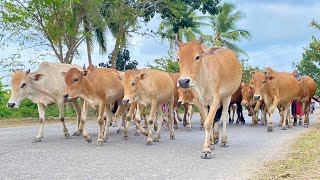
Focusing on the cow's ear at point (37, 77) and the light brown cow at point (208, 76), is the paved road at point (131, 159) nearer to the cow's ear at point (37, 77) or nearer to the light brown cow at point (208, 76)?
the light brown cow at point (208, 76)

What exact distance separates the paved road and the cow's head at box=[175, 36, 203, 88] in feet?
5.04

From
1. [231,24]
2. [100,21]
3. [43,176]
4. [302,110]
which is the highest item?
[231,24]

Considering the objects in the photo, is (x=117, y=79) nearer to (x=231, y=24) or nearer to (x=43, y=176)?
(x=43, y=176)

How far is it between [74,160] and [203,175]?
2.56 metres

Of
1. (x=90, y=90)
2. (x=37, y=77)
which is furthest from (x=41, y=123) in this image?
(x=90, y=90)

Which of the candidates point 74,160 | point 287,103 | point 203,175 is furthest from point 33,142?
point 287,103

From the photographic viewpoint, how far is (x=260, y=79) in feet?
49.6

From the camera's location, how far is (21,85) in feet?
40.0

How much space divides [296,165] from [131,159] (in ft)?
9.21

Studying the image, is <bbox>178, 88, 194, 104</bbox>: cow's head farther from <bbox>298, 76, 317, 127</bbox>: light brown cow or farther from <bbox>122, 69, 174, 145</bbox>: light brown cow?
<bbox>298, 76, 317, 127</bbox>: light brown cow

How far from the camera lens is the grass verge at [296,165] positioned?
655 cm

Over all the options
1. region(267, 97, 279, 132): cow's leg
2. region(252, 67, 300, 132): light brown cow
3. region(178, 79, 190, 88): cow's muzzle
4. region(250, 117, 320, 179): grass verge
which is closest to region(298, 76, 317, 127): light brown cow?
region(252, 67, 300, 132): light brown cow

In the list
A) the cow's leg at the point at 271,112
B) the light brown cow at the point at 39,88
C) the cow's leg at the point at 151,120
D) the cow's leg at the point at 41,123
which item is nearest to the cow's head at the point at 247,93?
the cow's leg at the point at 271,112

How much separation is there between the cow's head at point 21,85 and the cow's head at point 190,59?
16.6 feet
